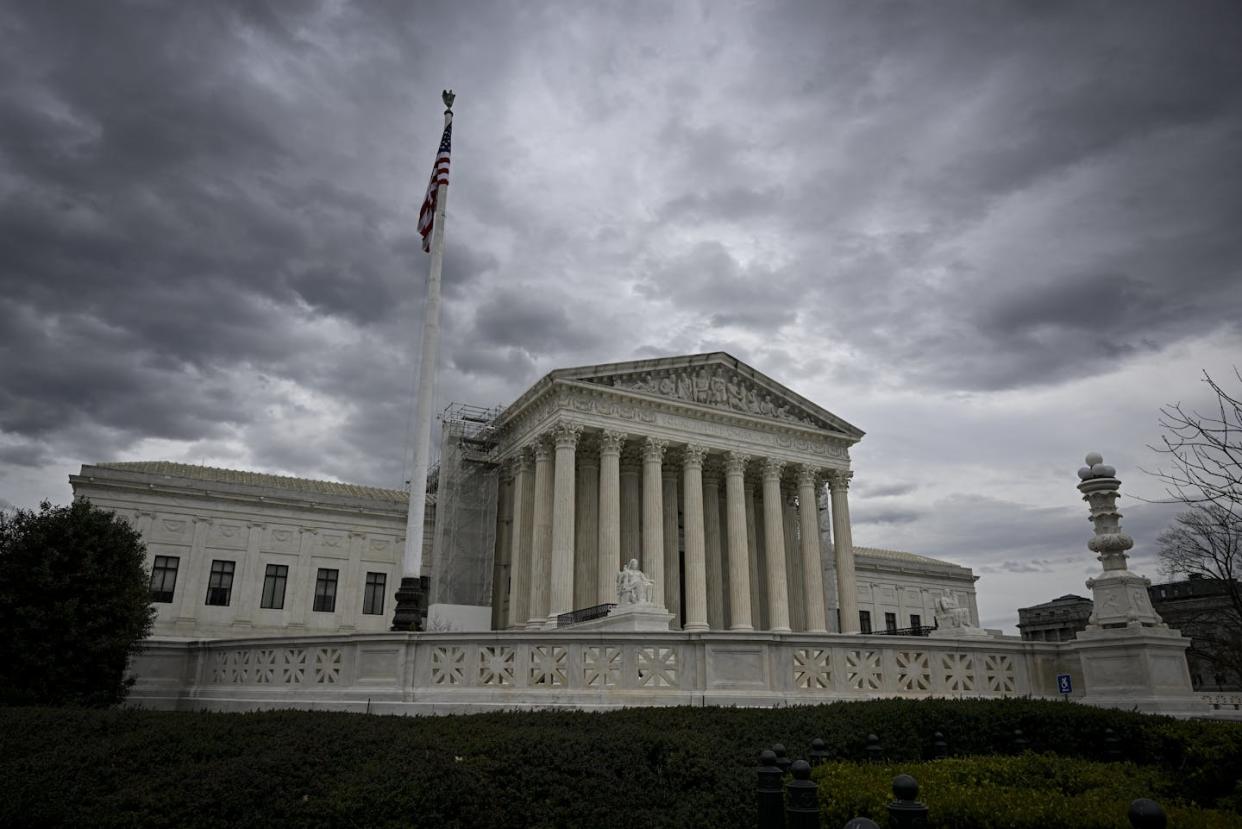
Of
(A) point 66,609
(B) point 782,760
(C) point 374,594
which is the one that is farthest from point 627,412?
(B) point 782,760

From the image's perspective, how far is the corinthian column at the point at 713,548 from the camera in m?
44.2

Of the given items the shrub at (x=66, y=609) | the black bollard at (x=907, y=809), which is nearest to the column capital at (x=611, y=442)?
the shrub at (x=66, y=609)

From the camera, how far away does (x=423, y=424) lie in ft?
68.2

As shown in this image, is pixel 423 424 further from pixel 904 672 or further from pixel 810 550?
pixel 810 550

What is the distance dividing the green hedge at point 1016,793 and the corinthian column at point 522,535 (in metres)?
33.4

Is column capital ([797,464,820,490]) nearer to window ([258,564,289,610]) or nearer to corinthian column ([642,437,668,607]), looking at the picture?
corinthian column ([642,437,668,607])

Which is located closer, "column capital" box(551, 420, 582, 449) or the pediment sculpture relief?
"column capital" box(551, 420, 582, 449)

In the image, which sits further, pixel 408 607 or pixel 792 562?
pixel 792 562

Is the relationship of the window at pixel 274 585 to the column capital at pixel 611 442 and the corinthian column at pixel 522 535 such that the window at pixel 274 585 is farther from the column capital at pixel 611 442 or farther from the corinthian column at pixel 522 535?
the column capital at pixel 611 442

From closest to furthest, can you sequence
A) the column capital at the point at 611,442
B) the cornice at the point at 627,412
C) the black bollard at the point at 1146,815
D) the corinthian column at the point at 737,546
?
the black bollard at the point at 1146,815 < the cornice at the point at 627,412 < the column capital at the point at 611,442 < the corinthian column at the point at 737,546

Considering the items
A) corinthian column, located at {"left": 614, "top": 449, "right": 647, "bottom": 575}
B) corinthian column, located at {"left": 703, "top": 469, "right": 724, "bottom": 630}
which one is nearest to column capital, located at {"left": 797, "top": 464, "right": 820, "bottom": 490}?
corinthian column, located at {"left": 703, "top": 469, "right": 724, "bottom": 630}

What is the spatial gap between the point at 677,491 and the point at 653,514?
740cm

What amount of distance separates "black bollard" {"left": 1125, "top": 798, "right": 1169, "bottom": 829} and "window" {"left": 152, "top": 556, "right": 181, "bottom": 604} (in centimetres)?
4650

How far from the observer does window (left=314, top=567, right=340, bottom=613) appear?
45.3 m
